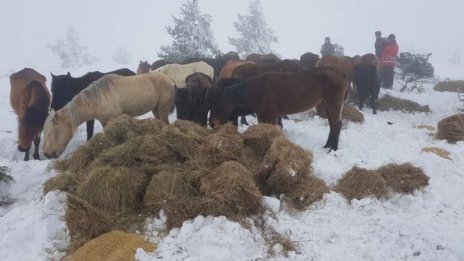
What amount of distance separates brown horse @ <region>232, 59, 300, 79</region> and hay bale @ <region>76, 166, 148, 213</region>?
18.7ft

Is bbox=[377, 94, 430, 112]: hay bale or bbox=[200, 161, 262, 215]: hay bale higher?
bbox=[200, 161, 262, 215]: hay bale

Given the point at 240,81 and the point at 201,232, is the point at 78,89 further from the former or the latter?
the point at 201,232

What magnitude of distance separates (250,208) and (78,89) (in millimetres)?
5830

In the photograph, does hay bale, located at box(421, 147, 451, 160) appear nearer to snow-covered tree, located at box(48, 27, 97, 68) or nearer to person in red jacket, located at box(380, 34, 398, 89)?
person in red jacket, located at box(380, 34, 398, 89)

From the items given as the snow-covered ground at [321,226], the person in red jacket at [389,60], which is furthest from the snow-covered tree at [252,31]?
the snow-covered ground at [321,226]

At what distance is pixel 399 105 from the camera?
43.6 ft

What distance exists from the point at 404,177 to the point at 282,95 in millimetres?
2818

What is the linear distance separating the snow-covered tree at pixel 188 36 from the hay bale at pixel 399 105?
8991 mm

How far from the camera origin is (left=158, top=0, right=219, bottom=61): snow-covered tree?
1858 cm

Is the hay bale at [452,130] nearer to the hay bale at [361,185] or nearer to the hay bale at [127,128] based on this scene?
the hay bale at [361,185]

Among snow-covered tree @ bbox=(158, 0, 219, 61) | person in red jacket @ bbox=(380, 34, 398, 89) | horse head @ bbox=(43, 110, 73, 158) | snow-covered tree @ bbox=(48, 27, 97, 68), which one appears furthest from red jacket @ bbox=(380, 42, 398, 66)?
snow-covered tree @ bbox=(48, 27, 97, 68)

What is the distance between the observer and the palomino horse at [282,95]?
25.3ft


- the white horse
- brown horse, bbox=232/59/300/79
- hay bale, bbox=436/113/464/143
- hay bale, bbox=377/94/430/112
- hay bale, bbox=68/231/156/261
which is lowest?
hay bale, bbox=68/231/156/261

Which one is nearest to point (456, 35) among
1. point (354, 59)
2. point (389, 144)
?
Result: point (354, 59)
